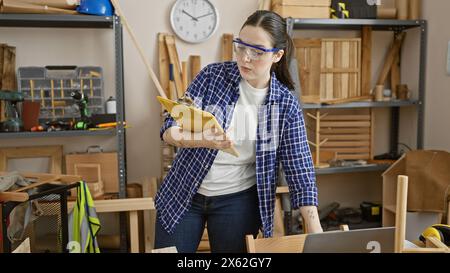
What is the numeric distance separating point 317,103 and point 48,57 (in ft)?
5.22

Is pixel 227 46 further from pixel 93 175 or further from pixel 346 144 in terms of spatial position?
pixel 93 175

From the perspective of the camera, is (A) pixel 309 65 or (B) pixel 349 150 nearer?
(A) pixel 309 65

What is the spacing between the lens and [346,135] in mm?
2855

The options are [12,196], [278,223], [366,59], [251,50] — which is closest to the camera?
[251,50]

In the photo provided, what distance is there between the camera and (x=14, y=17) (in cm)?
222

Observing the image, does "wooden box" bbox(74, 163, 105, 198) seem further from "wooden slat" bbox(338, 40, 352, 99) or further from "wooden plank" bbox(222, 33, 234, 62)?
"wooden slat" bbox(338, 40, 352, 99)

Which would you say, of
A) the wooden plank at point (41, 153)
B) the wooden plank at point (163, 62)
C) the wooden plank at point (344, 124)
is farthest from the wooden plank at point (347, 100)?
the wooden plank at point (41, 153)

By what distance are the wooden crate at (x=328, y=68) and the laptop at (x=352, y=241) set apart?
2077mm

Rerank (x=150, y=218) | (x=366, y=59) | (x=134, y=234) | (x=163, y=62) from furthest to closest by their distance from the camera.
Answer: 1. (x=366, y=59)
2. (x=163, y=62)
3. (x=150, y=218)
4. (x=134, y=234)

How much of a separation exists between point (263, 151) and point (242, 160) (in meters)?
0.07

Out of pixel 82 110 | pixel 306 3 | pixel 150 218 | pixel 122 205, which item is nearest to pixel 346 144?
pixel 306 3

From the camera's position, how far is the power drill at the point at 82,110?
7.68 feet

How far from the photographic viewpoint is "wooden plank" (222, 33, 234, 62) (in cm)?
274

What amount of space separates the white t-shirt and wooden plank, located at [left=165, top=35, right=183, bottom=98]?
1.43 metres
